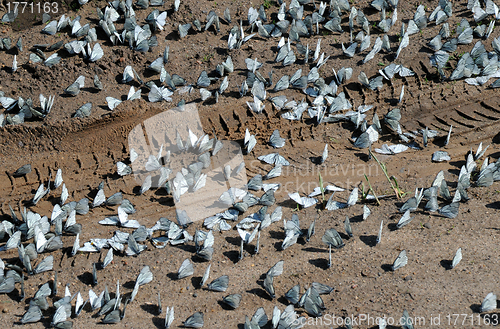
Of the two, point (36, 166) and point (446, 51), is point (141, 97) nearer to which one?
point (36, 166)

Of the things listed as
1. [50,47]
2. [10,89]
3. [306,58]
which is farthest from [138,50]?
[306,58]

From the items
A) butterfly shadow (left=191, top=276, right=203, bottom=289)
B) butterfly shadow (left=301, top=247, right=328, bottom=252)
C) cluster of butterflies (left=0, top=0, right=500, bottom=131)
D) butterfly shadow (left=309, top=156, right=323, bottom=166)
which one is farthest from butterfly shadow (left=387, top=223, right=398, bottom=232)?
butterfly shadow (left=191, top=276, right=203, bottom=289)

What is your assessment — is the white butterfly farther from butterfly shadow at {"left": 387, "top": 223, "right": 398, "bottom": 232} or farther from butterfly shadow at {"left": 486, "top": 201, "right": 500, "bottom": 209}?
butterfly shadow at {"left": 486, "top": 201, "right": 500, "bottom": 209}

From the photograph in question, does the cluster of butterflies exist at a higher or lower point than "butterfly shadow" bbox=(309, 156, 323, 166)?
higher

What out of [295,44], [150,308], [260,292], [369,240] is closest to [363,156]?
[369,240]

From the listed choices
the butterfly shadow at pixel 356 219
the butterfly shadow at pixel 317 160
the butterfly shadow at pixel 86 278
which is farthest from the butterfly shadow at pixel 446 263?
the butterfly shadow at pixel 86 278

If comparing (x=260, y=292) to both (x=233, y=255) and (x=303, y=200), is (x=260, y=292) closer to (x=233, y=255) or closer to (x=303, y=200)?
(x=233, y=255)

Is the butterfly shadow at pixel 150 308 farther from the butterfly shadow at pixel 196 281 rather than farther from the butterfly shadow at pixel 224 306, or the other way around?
the butterfly shadow at pixel 224 306
